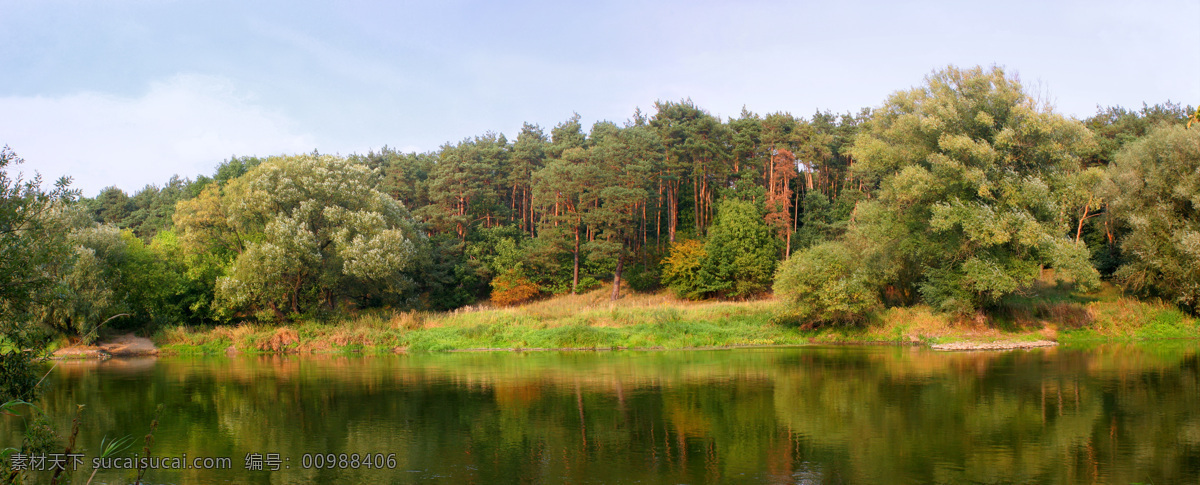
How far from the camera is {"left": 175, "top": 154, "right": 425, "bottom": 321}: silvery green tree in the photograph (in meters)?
37.5

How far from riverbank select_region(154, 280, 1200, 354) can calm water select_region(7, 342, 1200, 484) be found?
556 centimetres

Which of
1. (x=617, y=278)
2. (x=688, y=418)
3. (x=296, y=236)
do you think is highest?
(x=296, y=236)

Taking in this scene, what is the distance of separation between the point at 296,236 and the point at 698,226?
3528cm

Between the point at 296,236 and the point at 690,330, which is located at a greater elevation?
the point at 296,236


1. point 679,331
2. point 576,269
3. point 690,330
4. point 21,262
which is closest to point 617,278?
point 576,269

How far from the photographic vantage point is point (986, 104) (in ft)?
105

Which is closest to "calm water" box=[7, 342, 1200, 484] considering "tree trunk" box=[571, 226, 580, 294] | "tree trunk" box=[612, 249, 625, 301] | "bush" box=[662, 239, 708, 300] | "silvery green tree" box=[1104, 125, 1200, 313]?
"silvery green tree" box=[1104, 125, 1200, 313]

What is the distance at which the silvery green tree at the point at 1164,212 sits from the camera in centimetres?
3081

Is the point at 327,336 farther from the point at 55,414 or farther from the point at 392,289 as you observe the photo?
the point at 55,414

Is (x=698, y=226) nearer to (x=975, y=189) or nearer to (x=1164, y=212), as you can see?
(x=975, y=189)

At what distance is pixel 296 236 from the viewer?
126ft

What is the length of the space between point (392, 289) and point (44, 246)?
3250 centimetres

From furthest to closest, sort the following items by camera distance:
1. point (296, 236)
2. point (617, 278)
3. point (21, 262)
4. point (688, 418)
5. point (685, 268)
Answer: point (617, 278) → point (685, 268) → point (296, 236) → point (688, 418) → point (21, 262)

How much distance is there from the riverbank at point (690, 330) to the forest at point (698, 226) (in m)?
1.09
